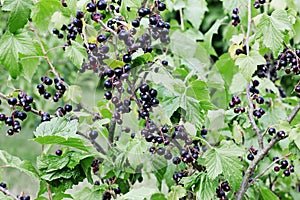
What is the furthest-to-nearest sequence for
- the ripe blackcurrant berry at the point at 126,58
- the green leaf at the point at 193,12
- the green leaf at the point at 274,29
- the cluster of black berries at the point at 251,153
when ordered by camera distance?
the green leaf at the point at 193,12
the cluster of black berries at the point at 251,153
the green leaf at the point at 274,29
the ripe blackcurrant berry at the point at 126,58

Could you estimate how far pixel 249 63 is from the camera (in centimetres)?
156

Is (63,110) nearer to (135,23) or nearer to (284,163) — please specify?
(135,23)

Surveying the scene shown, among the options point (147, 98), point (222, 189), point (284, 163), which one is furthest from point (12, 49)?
point (284, 163)

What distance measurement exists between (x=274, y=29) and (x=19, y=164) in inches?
33.4

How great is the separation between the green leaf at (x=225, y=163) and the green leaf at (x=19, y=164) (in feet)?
1.60

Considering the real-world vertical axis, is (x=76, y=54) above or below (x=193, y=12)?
above

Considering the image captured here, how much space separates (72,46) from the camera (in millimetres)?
1426

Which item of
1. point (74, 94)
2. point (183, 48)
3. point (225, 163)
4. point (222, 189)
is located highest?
point (183, 48)

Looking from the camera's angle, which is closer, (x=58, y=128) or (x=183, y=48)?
(x=58, y=128)

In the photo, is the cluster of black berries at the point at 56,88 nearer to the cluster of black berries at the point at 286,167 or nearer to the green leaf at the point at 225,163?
the green leaf at the point at 225,163

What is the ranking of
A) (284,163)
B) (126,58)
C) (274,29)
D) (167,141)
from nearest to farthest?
(126,58)
(167,141)
(274,29)
(284,163)

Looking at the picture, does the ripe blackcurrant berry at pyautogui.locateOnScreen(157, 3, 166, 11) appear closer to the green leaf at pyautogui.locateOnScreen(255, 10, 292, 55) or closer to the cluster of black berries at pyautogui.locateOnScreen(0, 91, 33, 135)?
the green leaf at pyautogui.locateOnScreen(255, 10, 292, 55)

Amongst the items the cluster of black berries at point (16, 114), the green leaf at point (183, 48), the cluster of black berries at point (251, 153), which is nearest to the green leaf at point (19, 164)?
the cluster of black berries at point (16, 114)

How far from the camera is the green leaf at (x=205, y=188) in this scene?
1405 millimetres
